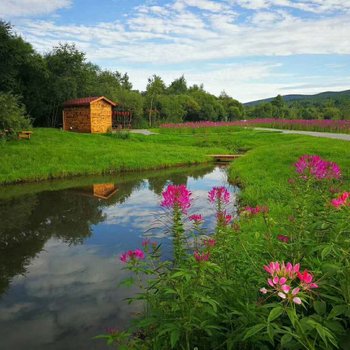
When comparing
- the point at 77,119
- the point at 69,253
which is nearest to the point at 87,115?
the point at 77,119

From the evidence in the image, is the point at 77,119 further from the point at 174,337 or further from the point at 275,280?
the point at 275,280

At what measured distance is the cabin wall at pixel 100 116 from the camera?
1097 inches

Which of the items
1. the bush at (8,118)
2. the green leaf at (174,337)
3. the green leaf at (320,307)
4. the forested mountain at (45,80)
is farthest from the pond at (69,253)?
the forested mountain at (45,80)

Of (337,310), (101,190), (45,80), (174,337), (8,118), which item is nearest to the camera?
(337,310)

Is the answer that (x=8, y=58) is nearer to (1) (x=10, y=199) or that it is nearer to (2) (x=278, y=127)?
(1) (x=10, y=199)

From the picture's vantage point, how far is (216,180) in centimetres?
1440

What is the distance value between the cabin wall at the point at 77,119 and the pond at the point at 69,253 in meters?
14.8

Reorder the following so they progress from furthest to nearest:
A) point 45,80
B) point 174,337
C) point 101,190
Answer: point 45,80
point 101,190
point 174,337

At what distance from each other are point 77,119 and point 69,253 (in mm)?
22831

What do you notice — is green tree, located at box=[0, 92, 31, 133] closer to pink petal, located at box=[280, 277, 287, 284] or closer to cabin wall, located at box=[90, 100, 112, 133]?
cabin wall, located at box=[90, 100, 112, 133]

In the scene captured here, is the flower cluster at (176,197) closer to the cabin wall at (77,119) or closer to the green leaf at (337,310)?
the green leaf at (337,310)

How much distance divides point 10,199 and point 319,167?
1035cm

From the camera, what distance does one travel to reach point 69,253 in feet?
22.8

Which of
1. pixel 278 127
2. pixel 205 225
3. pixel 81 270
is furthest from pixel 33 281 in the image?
pixel 278 127
